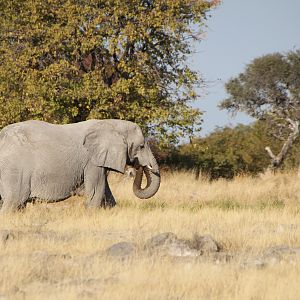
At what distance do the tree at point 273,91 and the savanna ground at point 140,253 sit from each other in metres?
22.5

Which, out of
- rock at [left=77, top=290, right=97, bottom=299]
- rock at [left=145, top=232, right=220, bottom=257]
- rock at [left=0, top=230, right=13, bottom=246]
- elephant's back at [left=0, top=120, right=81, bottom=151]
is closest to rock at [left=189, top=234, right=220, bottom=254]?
rock at [left=145, top=232, right=220, bottom=257]

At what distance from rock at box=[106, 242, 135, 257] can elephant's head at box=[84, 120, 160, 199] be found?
568 cm

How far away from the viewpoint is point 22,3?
26.8 metres

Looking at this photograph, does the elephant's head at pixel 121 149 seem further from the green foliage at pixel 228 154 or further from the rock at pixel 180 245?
the green foliage at pixel 228 154

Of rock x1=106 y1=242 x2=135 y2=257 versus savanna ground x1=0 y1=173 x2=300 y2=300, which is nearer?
savanna ground x1=0 y1=173 x2=300 y2=300

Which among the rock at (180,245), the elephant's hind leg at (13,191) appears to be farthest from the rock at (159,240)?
the elephant's hind leg at (13,191)

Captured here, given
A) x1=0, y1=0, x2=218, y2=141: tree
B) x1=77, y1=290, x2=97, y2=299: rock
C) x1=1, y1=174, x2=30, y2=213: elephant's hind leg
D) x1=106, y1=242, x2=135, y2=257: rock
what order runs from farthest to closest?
1. x1=0, y1=0, x2=218, y2=141: tree
2. x1=1, y1=174, x2=30, y2=213: elephant's hind leg
3. x1=106, y1=242, x2=135, y2=257: rock
4. x1=77, y1=290, x2=97, y2=299: rock

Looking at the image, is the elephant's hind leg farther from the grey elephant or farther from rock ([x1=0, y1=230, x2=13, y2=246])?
rock ([x1=0, y1=230, x2=13, y2=246])

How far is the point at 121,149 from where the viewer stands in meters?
17.0

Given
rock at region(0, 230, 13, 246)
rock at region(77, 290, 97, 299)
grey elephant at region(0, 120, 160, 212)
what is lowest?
rock at region(0, 230, 13, 246)

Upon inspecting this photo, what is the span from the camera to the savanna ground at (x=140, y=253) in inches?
352

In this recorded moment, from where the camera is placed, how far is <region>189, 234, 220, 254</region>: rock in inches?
453

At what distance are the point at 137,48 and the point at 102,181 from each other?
421 inches

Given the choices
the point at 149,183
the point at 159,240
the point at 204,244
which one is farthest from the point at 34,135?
the point at 204,244
